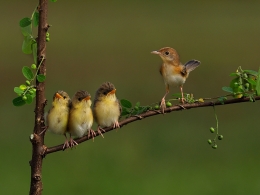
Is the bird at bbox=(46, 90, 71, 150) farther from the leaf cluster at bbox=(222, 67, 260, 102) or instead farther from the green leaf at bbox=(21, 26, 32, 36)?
the leaf cluster at bbox=(222, 67, 260, 102)

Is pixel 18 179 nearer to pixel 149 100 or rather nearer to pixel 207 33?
pixel 149 100

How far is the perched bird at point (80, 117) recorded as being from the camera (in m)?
3.70

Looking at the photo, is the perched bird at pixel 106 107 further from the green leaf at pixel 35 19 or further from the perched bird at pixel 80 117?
the green leaf at pixel 35 19

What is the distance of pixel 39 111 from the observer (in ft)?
10.6

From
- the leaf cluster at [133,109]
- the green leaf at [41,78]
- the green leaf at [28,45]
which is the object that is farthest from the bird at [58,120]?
the green leaf at [41,78]

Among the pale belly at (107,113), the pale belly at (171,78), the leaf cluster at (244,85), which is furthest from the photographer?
the pale belly at (171,78)

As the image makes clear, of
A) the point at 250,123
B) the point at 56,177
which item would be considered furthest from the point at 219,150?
the point at 56,177

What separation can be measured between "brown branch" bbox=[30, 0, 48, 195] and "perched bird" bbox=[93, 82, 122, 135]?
611 mm

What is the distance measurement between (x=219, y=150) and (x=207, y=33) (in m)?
7.69

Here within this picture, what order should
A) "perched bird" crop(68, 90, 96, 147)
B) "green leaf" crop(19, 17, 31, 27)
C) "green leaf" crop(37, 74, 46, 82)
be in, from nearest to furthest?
1. "green leaf" crop(37, 74, 46, 82)
2. "green leaf" crop(19, 17, 31, 27)
3. "perched bird" crop(68, 90, 96, 147)

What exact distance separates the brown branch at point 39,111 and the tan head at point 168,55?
172cm

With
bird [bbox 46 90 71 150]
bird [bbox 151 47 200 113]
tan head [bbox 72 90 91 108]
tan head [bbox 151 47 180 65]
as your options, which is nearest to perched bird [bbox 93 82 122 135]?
tan head [bbox 72 90 91 108]

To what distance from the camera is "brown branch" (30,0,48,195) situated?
320 cm

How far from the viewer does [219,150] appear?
11234 mm
